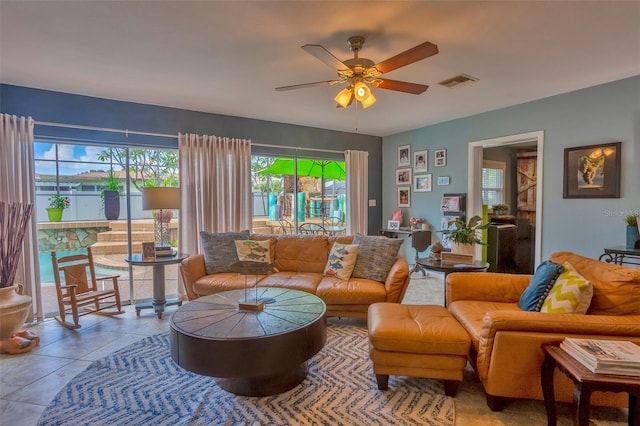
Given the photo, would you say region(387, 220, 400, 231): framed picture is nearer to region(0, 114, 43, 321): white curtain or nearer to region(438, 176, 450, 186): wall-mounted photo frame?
region(438, 176, 450, 186): wall-mounted photo frame

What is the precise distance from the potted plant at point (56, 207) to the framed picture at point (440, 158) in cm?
521

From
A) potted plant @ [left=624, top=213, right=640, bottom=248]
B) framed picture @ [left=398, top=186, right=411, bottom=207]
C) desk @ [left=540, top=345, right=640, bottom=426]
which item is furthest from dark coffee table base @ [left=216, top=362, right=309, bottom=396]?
framed picture @ [left=398, top=186, right=411, bottom=207]

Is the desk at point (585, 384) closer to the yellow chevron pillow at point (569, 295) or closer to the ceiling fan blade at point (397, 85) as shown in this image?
the yellow chevron pillow at point (569, 295)

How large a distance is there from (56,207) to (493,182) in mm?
6916

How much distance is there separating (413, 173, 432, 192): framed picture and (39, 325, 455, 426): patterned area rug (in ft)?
12.1

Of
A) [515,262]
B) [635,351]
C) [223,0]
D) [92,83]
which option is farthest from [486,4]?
[515,262]

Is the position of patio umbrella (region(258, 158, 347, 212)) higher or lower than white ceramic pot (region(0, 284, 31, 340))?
higher

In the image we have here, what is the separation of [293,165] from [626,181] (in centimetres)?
421

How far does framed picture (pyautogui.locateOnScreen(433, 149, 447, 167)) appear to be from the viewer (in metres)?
5.21

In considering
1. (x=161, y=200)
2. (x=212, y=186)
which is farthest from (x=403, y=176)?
(x=161, y=200)

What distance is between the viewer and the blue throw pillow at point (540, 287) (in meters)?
2.18

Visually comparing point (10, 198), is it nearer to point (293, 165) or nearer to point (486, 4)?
point (293, 165)

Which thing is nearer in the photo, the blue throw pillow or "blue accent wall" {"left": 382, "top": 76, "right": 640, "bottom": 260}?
the blue throw pillow

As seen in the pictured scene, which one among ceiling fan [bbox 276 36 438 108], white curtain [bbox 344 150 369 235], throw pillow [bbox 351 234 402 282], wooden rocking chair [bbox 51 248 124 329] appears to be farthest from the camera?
white curtain [bbox 344 150 369 235]
